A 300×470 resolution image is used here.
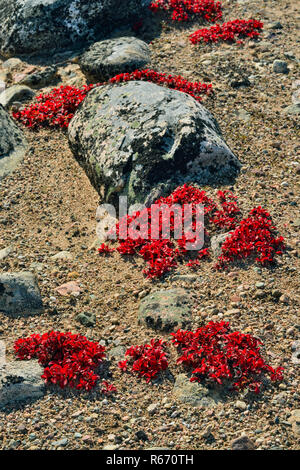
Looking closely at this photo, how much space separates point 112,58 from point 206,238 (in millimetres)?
7386


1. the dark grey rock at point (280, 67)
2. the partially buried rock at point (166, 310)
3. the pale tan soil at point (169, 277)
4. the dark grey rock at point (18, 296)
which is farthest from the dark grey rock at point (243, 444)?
the dark grey rock at point (280, 67)

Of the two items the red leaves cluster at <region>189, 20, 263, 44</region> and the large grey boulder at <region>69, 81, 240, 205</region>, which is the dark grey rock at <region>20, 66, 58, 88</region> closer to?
the large grey boulder at <region>69, 81, 240, 205</region>

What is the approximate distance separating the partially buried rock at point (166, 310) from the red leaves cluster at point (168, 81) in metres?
6.87

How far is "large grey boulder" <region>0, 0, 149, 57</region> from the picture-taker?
17.5 metres

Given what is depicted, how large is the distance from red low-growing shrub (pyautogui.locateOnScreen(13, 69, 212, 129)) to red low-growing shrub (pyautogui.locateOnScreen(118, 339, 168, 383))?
25.1ft

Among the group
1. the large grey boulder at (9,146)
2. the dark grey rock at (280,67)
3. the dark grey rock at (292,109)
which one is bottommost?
the dark grey rock at (292,109)

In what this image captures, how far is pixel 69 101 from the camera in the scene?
1516cm

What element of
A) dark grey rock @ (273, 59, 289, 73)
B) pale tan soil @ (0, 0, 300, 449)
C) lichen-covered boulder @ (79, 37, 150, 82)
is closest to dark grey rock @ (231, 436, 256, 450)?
pale tan soil @ (0, 0, 300, 449)

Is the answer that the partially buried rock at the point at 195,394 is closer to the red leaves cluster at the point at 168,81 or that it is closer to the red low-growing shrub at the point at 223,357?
the red low-growing shrub at the point at 223,357

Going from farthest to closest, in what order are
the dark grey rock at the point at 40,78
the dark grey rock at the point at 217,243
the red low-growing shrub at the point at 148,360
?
the dark grey rock at the point at 40,78 → the dark grey rock at the point at 217,243 → the red low-growing shrub at the point at 148,360

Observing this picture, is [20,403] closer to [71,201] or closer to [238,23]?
[71,201]

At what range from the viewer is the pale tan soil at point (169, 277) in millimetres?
7910

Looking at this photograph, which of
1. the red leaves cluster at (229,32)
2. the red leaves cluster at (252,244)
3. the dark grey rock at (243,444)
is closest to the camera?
the dark grey rock at (243,444)

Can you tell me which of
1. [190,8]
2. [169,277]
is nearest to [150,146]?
[169,277]
